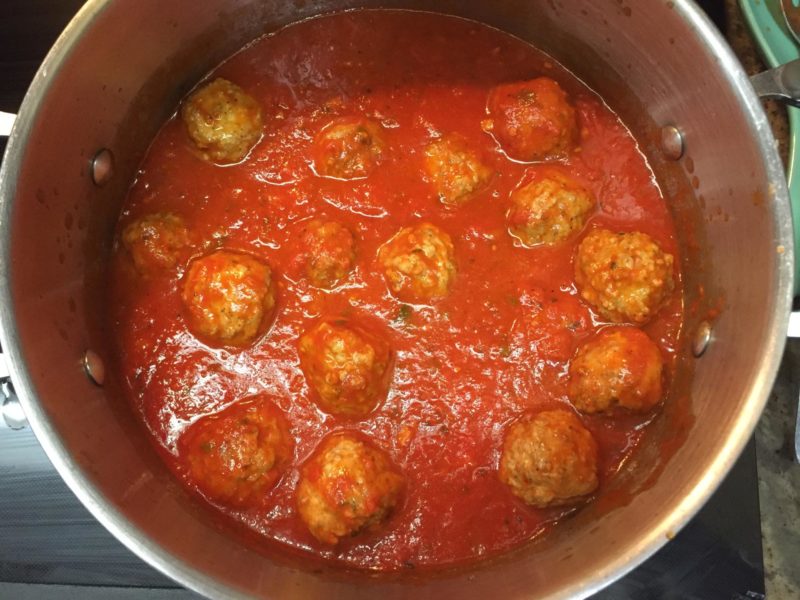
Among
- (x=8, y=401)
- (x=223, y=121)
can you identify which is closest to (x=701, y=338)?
(x=223, y=121)

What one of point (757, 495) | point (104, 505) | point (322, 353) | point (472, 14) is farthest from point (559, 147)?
point (104, 505)

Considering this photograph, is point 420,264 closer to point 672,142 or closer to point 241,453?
point 241,453

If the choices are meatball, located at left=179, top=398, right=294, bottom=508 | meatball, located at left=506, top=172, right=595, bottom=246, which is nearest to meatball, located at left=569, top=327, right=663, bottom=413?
meatball, located at left=506, top=172, right=595, bottom=246

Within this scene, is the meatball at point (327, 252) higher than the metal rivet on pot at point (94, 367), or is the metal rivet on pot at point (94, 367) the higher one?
the meatball at point (327, 252)

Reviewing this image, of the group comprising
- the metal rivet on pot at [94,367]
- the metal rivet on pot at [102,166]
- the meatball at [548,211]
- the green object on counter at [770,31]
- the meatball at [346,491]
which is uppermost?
the green object on counter at [770,31]

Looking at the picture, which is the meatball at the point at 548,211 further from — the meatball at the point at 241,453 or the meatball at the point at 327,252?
the meatball at the point at 241,453

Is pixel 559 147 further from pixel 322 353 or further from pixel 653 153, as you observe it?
pixel 322 353

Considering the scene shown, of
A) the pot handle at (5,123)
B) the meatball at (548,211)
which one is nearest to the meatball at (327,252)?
the meatball at (548,211)

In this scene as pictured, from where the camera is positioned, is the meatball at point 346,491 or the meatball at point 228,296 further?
the meatball at point 228,296
